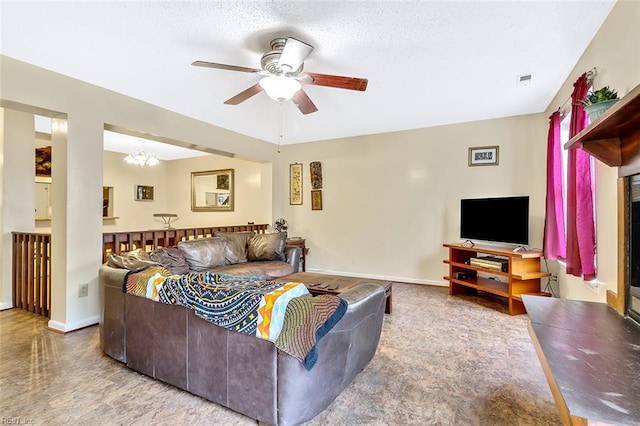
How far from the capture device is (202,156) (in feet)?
23.2

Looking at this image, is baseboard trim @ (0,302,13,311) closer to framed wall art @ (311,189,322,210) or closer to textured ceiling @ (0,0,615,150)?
textured ceiling @ (0,0,615,150)

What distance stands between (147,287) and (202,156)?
567cm

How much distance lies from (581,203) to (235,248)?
142 inches

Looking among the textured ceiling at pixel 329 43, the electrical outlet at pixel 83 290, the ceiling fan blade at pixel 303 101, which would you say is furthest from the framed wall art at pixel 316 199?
the electrical outlet at pixel 83 290

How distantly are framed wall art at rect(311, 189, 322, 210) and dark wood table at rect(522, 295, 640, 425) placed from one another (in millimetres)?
4232

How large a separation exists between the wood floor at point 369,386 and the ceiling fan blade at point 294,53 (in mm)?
2272

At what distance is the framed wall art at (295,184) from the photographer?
5.77 meters

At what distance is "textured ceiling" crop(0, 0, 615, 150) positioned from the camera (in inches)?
76.5

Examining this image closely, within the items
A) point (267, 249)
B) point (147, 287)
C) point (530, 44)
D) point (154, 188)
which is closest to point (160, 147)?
point (154, 188)

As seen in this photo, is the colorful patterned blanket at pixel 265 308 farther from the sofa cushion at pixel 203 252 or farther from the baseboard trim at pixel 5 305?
the baseboard trim at pixel 5 305

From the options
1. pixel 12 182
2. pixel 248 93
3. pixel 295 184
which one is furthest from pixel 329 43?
pixel 12 182

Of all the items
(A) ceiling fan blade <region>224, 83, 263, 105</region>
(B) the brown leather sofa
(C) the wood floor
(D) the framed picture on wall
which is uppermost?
(A) ceiling fan blade <region>224, 83, 263, 105</region>

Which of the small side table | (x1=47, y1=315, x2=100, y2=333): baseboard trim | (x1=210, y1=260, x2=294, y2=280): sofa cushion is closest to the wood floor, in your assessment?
(x1=47, y1=315, x2=100, y2=333): baseboard trim

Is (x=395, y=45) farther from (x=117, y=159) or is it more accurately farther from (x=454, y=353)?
(x=117, y=159)
